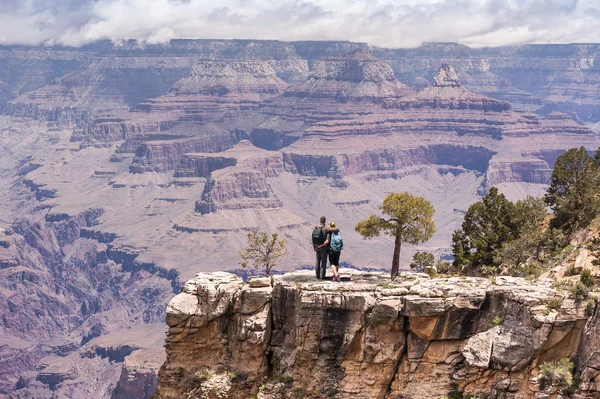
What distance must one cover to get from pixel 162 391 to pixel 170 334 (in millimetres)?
2914

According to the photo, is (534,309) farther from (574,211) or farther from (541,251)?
(574,211)

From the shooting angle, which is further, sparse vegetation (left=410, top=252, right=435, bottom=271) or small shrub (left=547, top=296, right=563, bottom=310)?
sparse vegetation (left=410, top=252, right=435, bottom=271)

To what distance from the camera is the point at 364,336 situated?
142 feet

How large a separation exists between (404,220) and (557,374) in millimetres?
13939

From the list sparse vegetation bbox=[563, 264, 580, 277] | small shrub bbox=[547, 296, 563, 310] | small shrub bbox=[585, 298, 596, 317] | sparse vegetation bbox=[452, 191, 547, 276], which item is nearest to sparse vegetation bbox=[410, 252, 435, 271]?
sparse vegetation bbox=[452, 191, 547, 276]

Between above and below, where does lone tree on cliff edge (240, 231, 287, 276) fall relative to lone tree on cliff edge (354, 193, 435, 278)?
below

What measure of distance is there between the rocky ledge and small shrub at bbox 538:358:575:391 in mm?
463

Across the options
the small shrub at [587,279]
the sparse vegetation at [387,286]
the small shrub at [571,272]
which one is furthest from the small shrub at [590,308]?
the sparse vegetation at [387,286]

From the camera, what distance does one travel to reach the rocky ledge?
40531mm

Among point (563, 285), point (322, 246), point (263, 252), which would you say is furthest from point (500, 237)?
point (563, 285)

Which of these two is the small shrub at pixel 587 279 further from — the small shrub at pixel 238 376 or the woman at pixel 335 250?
the small shrub at pixel 238 376

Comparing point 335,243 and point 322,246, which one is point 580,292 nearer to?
point 335,243

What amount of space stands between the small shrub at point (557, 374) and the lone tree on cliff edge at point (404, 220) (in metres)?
12.2

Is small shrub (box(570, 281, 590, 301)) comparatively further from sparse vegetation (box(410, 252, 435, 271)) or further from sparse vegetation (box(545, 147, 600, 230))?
sparse vegetation (box(410, 252, 435, 271))
